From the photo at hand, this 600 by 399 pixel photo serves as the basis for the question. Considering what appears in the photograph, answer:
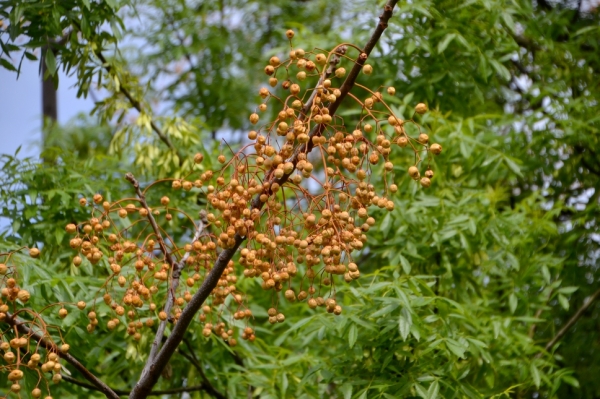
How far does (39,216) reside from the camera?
9.45 feet

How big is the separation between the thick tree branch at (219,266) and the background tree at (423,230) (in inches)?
21.1

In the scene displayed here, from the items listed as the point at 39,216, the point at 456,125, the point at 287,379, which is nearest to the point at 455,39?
the point at 456,125

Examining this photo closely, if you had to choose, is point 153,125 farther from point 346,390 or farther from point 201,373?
point 346,390

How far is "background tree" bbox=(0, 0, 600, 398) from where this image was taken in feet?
7.74

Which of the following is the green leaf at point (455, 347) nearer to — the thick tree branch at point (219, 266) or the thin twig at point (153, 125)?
the thick tree branch at point (219, 266)

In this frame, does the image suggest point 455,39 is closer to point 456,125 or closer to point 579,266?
point 456,125

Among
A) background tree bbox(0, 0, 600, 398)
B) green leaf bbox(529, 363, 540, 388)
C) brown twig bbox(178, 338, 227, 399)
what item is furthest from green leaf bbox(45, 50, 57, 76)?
green leaf bbox(529, 363, 540, 388)

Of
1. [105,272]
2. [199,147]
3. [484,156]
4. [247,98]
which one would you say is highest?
[247,98]

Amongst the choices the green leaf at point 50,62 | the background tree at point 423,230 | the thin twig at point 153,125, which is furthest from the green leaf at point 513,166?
the green leaf at point 50,62

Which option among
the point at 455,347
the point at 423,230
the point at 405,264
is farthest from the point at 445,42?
the point at 455,347

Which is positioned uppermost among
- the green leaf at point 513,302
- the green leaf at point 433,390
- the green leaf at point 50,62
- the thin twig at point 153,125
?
the thin twig at point 153,125

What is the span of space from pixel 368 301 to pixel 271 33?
319cm

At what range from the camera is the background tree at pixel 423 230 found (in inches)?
92.9

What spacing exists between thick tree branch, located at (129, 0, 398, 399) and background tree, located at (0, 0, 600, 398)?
535mm
